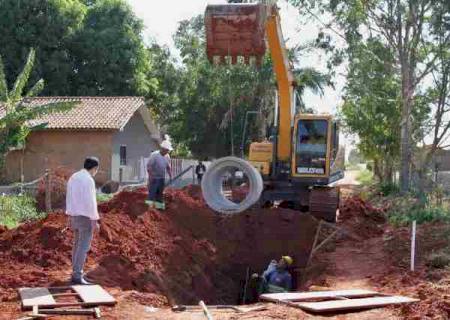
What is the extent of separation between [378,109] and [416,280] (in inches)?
1074

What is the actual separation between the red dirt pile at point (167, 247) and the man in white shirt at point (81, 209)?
62cm

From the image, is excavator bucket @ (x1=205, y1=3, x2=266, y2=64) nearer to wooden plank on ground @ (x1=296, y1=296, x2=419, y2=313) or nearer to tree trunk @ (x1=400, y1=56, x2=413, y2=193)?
wooden plank on ground @ (x1=296, y1=296, x2=419, y2=313)

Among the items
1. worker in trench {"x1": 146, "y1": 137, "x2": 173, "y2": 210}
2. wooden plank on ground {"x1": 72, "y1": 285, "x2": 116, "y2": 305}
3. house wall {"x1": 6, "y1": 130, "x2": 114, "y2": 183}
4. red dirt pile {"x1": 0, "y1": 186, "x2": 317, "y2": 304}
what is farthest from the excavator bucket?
house wall {"x1": 6, "y1": 130, "x2": 114, "y2": 183}

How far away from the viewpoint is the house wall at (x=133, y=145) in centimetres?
3172

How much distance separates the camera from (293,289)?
14.9 meters

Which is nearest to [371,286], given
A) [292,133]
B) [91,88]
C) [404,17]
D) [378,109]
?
[292,133]

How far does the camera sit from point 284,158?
718 inches

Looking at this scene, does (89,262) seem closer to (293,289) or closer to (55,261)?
(55,261)

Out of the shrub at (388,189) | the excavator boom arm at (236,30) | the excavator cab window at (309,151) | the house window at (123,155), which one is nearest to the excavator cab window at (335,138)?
the excavator cab window at (309,151)

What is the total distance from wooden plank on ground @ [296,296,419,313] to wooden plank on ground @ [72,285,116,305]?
7.92 feet

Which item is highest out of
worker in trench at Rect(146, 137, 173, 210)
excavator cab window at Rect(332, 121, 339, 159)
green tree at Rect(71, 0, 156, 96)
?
green tree at Rect(71, 0, 156, 96)

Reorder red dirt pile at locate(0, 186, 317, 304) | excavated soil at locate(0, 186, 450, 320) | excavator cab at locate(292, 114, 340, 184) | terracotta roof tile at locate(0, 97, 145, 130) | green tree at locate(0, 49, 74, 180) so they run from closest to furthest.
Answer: excavated soil at locate(0, 186, 450, 320) < red dirt pile at locate(0, 186, 317, 304) < excavator cab at locate(292, 114, 340, 184) < green tree at locate(0, 49, 74, 180) < terracotta roof tile at locate(0, 97, 145, 130)

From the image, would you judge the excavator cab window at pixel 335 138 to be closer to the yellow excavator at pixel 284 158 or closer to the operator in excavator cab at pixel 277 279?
the yellow excavator at pixel 284 158

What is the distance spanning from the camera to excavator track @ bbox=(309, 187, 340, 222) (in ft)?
58.5
